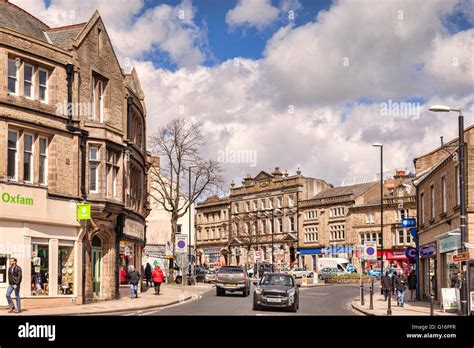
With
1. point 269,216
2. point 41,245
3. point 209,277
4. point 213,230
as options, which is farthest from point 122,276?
point 213,230

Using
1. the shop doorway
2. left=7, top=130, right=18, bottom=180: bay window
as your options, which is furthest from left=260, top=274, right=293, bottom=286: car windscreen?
left=7, top=130, right=18, bottom=180: bay window

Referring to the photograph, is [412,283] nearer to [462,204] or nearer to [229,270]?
[229,270]

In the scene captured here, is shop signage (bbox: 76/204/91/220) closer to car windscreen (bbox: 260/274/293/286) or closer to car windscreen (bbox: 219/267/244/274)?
car windscreen (bbox: 260/274/293/286)

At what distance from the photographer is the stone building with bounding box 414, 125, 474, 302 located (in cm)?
3038

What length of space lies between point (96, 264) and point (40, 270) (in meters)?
4.91

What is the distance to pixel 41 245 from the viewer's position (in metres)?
31.3

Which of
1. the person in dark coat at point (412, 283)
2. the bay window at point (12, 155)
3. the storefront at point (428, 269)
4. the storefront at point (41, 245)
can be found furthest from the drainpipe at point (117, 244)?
the person in dark coat at point (412, 283)

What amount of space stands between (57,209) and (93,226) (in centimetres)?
303

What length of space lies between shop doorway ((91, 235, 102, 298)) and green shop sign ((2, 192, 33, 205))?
575 centimetres

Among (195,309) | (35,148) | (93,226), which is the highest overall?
(35,148)
